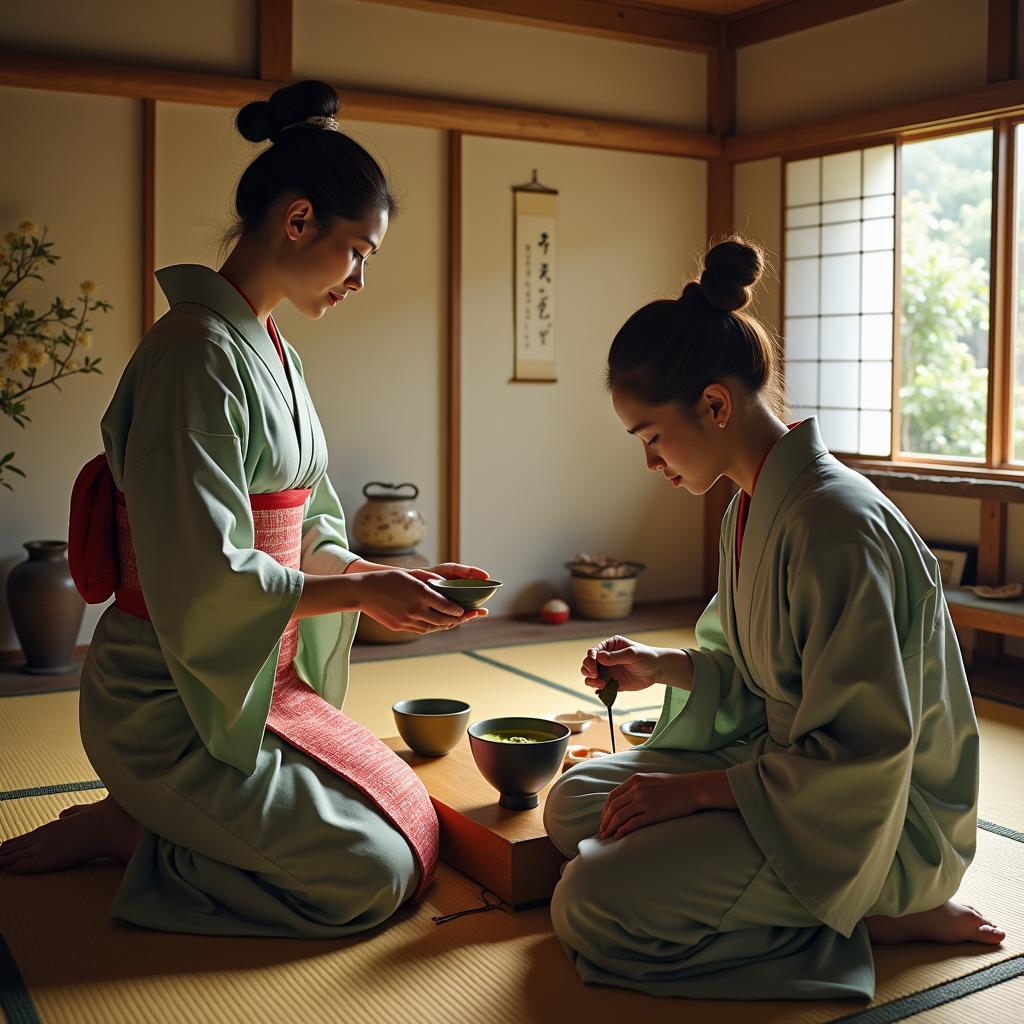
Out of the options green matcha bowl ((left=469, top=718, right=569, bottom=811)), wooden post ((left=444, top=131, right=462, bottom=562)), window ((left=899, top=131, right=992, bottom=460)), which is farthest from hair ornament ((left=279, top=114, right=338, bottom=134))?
window ((left=899, top=131, right=992, bottom=460))

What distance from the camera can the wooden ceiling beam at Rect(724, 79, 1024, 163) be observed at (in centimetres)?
506

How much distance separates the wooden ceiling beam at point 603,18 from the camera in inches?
225

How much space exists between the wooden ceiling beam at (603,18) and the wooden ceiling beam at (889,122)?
22.5 inches

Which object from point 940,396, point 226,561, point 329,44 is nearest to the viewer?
point 226,561

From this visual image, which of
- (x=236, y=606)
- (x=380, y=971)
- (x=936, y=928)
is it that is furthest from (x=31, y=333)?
(x=936, y=928)

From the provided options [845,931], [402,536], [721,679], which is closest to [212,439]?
[721,679]

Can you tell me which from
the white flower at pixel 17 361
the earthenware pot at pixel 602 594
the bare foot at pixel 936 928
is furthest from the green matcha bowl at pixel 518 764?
the earthenware pot at pixel 602 594

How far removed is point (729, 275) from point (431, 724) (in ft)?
4.31

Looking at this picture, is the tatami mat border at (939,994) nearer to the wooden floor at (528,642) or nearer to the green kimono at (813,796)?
the green kimono at (813,796)

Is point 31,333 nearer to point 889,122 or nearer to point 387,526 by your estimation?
point 387,526

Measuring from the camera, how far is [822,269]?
20.1 feet

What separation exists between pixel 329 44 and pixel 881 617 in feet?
13.8

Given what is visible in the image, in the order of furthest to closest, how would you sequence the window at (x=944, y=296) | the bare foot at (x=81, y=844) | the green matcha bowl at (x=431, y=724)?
1. the window at (x=944, y=296)
2. the green matcha bowl at (x=431, y=724)
3. the bare foot at (x=81, y=844)

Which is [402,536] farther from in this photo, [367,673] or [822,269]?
[822,269]
